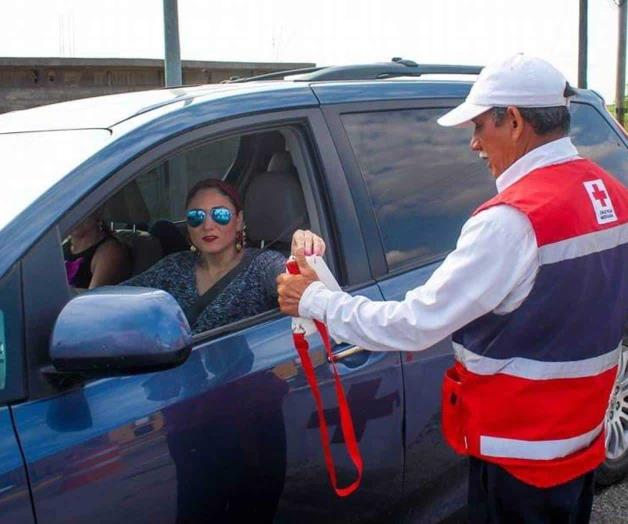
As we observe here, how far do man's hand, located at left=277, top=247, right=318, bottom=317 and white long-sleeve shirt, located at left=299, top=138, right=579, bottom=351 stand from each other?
2cm

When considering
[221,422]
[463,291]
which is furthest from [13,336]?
[463,291]

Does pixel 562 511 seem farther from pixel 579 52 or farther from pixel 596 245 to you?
pixel 579 52

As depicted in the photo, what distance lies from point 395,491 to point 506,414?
818 millimetres

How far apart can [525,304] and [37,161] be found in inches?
51.7

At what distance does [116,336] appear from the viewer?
1773 mm

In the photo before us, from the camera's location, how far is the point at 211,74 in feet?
36.3

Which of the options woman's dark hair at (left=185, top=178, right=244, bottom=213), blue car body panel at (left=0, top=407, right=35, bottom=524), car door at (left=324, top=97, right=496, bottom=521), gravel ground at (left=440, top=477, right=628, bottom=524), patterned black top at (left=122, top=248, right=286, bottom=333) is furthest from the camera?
gravel ground at (left=440, top=477, right=628, bottom=524)

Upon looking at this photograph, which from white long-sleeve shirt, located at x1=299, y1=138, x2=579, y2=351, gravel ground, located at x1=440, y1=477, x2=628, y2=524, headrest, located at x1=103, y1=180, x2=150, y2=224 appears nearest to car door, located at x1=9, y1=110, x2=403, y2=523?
white long-sleeve shirt, located at x1=299, y1=138, x2=579, y2=351

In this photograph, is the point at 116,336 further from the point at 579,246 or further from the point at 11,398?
the point at 579,246

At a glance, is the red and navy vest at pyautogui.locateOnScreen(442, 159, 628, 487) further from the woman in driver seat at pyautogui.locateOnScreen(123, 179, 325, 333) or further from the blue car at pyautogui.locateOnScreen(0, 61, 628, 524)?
the woman in driver seat at pyautogui.locateOnScreen(123, 179, 325, 333)

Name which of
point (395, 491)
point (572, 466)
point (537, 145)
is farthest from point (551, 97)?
point (395, 491)

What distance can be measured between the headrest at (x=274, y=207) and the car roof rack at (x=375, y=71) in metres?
0.38

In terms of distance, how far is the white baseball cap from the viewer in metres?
1.93

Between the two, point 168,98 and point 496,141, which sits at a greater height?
point 168,98
